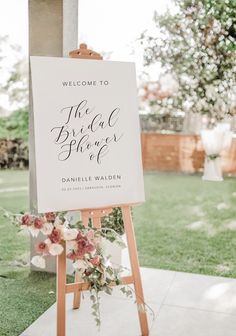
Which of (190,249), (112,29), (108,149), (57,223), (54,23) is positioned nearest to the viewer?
(57,223)

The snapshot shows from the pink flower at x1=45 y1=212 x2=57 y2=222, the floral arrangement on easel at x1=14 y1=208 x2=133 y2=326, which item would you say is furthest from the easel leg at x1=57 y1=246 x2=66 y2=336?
the pink flower at x1=45 y1=212 x2=57 y2=222

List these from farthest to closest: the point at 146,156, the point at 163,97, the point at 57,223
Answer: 1. the point at 146,156
2. the point at 163,97
3. the point at 57,223

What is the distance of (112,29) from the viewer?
181 inches

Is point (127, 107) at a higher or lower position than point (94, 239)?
higher

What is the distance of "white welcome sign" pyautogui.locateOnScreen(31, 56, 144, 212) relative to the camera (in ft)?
5.97

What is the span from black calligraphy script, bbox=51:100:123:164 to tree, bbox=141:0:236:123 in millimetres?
2102

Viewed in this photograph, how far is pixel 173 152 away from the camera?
6.09m

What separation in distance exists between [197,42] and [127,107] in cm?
276

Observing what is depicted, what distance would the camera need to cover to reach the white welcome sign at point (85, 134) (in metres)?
1.82

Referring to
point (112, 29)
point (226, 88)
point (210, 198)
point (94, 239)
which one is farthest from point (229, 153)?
point (94, 239)

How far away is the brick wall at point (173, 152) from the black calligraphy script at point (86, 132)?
417 centimetres

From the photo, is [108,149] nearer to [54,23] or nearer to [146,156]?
[54,23]

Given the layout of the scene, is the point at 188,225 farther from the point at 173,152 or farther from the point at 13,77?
the point at 13,77

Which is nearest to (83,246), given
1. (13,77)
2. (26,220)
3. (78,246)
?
(78,246)
